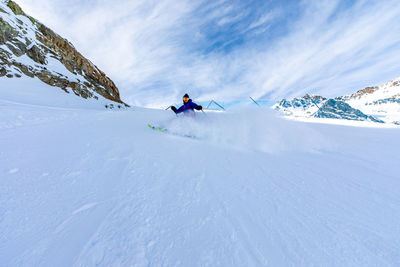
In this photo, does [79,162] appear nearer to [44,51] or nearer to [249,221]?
[249,221]

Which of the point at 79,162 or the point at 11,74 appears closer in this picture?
the point at 79,162

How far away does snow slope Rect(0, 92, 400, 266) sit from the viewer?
4.23 ft

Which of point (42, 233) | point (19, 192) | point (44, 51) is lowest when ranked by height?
point (42, 233)

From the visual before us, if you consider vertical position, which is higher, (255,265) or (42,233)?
(42,233)

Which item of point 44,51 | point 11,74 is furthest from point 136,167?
point 44,51

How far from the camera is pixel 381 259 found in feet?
4.21

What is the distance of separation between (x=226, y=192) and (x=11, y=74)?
22909 mm

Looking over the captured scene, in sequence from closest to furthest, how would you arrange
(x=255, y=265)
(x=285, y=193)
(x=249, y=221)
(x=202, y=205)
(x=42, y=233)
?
1. (x=255, y=265)
2. (x=42, y=233)
3. (x=249, y=221)
4. (x=202, y=205)
5. (x=285, y=193)

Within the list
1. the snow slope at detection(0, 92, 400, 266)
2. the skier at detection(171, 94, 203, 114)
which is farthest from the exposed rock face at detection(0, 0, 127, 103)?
the snow slope at detection(0, 92, 400, 266)

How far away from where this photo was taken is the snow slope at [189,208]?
4.23 feet

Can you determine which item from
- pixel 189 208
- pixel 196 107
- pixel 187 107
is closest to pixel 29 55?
pixel 187 107

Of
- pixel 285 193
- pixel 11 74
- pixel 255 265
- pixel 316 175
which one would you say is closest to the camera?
pixel 255 265

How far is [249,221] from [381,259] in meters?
1.06

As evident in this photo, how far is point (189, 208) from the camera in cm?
180
